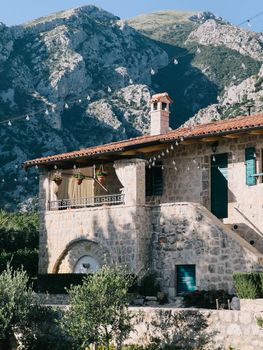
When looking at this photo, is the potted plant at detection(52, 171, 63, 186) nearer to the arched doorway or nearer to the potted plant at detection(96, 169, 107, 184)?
the potted plant at detection(96, 169, 107, 184)

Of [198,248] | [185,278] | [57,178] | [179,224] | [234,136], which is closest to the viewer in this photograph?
[198,248]

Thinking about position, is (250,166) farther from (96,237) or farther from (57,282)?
(57,282)

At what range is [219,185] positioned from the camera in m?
23.5

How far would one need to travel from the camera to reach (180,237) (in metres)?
22.3

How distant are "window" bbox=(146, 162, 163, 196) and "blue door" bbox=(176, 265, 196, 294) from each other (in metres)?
4.00

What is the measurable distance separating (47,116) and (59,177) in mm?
59788

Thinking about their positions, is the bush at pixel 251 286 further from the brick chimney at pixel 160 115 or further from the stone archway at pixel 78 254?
the brick chimney at pixel 160 115

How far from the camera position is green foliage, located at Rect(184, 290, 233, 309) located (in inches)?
795

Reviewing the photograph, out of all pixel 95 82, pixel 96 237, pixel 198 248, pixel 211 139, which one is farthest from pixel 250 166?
pixel 95 82

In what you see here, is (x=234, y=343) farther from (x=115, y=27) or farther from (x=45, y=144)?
(x=115, y=27)

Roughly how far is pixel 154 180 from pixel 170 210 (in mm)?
2927

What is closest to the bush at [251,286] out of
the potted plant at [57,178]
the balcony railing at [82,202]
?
the balcony railing at [82,202]

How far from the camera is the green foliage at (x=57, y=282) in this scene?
77.4 feet

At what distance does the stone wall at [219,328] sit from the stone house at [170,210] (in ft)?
13.4
